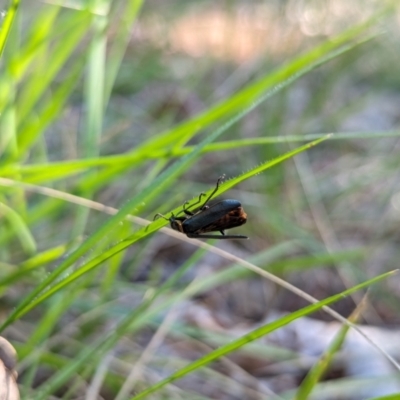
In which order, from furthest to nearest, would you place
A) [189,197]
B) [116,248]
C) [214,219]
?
1. [189,197]
2. [214,219]
3. [116,248]

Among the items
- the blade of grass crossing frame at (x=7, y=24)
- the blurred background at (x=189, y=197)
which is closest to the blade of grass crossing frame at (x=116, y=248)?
the blurred background at (x=189, y=197)

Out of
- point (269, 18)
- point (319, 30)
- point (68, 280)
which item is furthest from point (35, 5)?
point (68, 280)

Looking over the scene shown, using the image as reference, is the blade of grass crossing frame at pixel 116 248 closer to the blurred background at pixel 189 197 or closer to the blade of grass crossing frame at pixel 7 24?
the blurred background at pixel 189 197

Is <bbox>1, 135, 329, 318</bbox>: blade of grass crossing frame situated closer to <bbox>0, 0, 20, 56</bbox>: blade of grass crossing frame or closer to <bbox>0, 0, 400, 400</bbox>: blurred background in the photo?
<bbox>0, 0, 400, 400</bbox>: blurred background

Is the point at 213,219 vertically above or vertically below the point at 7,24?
below

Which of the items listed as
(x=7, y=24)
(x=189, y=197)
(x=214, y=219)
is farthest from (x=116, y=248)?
(x=189, y=197)

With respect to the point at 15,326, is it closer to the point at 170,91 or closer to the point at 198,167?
the point at 198,167

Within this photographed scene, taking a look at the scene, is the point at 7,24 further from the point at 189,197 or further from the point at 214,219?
the point at 189,197

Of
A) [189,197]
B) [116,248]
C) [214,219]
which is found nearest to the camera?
[116,248]
